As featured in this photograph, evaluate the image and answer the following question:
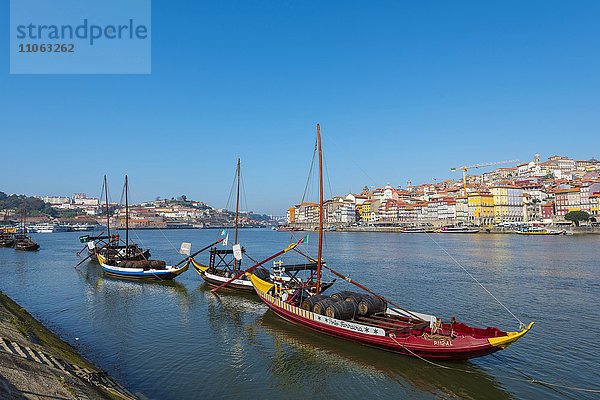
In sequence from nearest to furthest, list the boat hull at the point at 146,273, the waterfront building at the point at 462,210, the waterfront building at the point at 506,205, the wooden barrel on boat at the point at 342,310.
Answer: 1. the wooden barrel on boat at the point at 342,310
2. the boat hull at the point at 146,273
3. the waterfront building at the point at 506,205
4. the waterfront building at the point at 462,210

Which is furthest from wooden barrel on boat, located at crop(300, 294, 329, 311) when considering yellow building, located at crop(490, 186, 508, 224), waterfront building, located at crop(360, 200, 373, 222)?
waterfront building, located at crop(360, 200, 373, 222)

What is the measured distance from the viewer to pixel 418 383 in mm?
13922

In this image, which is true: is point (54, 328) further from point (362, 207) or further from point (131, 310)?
point (362, 207)

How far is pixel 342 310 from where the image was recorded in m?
17.8

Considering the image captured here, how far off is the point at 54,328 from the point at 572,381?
2200 cm

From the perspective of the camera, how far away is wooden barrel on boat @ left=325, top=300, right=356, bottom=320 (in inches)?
696

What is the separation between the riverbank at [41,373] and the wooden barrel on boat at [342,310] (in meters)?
8.61

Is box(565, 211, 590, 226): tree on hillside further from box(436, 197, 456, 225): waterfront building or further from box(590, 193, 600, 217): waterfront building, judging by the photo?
box(436, 197, 456, 225): waterfront building

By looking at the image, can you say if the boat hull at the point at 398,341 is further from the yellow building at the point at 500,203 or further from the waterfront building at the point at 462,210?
the yellow building at the point at 500,203

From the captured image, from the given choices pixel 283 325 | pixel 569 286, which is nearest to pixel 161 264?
pixel 283 325

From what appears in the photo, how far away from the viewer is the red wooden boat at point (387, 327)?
47.2ft

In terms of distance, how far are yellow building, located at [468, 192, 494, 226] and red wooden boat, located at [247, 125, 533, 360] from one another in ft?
434

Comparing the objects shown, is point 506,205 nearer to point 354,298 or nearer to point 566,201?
point 566,201

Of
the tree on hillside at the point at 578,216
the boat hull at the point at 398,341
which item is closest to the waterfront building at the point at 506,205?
the tree on hillside at the point at 578,216
